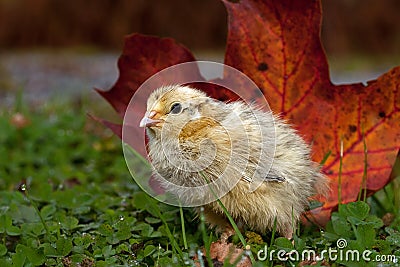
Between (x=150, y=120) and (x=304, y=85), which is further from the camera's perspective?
(x=304, y=85)

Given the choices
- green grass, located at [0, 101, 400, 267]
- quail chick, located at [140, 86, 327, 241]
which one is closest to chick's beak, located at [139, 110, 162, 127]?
quail chick, located at [140, 86, 327, 241]

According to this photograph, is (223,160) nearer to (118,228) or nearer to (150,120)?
(150,120)

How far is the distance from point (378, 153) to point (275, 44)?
0.50 m

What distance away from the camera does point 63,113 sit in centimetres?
432

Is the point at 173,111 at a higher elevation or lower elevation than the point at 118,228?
higher

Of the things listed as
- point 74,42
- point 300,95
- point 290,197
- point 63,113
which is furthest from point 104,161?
point 74,42

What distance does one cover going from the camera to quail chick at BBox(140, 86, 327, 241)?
5.82ft

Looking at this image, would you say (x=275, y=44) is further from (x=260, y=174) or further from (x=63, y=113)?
(x=63, y=113)

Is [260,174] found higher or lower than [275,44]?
lower

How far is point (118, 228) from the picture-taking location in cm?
200

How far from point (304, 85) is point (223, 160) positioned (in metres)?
0.55

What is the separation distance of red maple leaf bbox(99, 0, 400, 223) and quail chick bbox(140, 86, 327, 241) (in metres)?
0.32

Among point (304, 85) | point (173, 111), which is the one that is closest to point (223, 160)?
point (173, 111)

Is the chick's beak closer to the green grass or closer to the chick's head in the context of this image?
the chick's head
